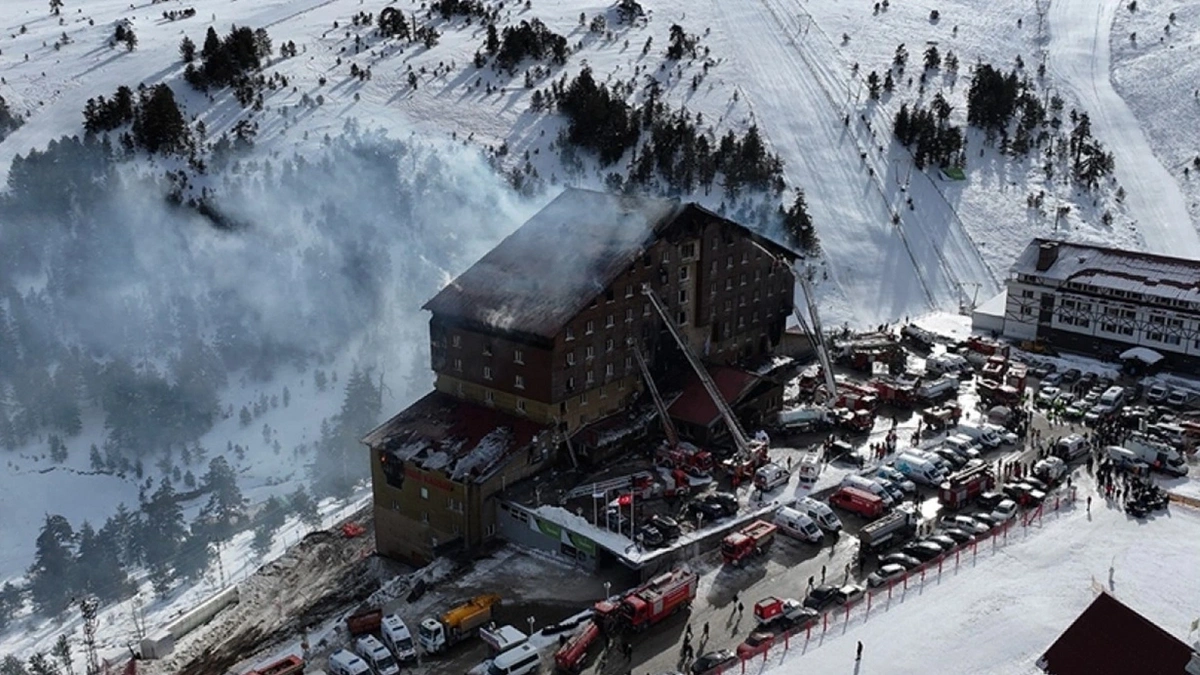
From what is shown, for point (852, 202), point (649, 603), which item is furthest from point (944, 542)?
point (852, 202)

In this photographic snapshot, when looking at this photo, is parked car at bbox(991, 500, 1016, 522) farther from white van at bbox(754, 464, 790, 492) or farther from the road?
white van at bbox(754, 464, 790, 492)

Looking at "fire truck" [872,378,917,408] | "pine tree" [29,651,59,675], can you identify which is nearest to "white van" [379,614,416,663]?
"pine tree" [29,651,59,675]

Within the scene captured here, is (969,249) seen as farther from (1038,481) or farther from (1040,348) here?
(1038,481)

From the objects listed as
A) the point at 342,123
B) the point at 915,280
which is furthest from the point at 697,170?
the point at 342,123

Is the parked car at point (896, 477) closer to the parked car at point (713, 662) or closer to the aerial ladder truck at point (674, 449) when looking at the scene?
the aerial ladder truck at point (674, 449)

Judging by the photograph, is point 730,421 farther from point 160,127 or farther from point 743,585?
point 160,127

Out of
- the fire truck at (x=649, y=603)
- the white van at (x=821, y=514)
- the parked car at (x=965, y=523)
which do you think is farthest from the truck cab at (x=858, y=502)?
the fire truck at (x=649, y=603)
